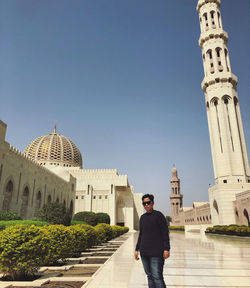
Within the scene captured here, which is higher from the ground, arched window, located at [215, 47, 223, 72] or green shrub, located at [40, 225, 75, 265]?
arched window, located at [215, 47, 223, 72]

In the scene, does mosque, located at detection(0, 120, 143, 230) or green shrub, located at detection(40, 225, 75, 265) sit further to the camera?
mosque, located at detection(0, 120, 143, 230)

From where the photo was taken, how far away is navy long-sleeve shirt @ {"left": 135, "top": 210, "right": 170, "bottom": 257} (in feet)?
9.03

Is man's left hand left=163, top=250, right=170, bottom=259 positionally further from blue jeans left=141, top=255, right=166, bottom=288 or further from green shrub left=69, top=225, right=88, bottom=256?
green shrub left=69, top=225, right=88, bottom=256

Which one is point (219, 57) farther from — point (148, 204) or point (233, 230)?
point (148, 204)

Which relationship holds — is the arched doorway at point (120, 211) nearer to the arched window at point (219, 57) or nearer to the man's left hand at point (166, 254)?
the arched window at point (219, 57)

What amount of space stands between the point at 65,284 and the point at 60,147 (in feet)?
124

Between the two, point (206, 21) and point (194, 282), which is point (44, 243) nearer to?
point (194, 282)

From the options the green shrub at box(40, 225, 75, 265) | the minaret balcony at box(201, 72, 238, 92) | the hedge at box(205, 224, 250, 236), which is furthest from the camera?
the minaret balcony at box(201, 72, 238, 92)

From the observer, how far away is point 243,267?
5.36m

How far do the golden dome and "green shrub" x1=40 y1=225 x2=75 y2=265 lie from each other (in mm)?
33841

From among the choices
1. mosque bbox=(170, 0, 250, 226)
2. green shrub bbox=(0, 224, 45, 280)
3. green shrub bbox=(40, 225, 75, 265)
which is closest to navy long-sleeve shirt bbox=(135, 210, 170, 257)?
green shrub bbox=(0, 224, 45, 280)

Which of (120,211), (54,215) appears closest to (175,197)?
(120,211)

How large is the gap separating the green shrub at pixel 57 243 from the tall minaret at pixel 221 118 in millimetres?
21584

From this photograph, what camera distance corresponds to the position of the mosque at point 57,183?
16938 mm
